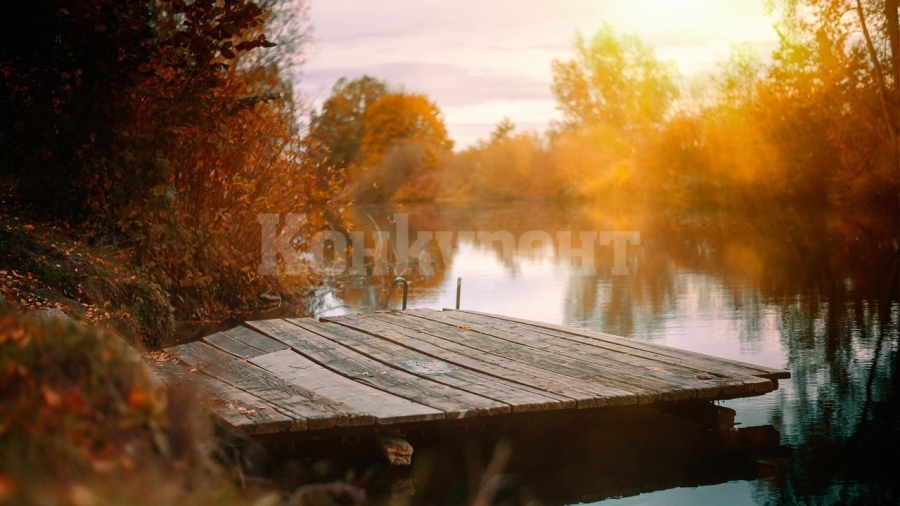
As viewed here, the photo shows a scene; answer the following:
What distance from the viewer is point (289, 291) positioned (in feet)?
45.7

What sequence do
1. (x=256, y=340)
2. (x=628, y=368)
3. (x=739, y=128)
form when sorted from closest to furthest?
(x=628, y=368) < (x=256, y=340) < (x=739, y=128)

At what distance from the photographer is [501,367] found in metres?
6.74

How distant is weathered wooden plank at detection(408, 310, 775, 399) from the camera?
6.06 metres

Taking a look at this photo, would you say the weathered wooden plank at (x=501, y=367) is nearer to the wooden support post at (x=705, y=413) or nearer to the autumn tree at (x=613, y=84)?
the wooden support post at (x=705, y=413)

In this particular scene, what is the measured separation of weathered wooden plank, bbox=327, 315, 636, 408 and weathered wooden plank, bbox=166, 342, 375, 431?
1.34 metres

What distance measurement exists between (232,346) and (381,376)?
189 cm

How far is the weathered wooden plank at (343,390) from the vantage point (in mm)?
5395

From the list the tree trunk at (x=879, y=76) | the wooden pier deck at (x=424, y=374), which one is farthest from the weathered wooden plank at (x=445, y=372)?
the tree trunk at (x=879, y=76)

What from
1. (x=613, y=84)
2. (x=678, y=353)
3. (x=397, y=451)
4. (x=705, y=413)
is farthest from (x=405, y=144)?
(x=397, y=451)

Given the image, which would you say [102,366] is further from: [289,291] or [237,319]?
[289,291]

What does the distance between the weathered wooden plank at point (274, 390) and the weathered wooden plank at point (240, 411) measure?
0.21 feet

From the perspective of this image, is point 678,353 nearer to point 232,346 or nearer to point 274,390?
point 274,390

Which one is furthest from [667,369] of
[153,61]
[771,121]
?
[771,121]

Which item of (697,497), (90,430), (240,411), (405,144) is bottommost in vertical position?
(697,497)
